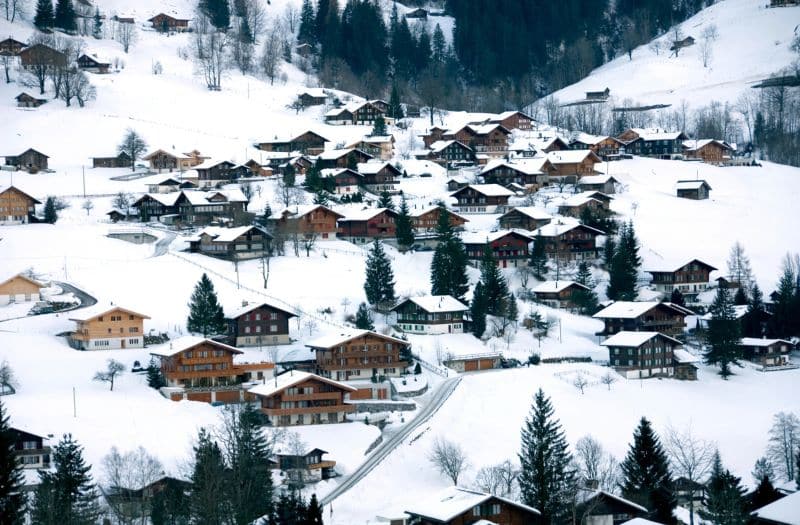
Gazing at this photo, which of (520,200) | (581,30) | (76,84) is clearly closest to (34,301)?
(520,200)

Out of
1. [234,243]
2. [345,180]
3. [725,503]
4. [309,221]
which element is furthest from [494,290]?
[725,503]

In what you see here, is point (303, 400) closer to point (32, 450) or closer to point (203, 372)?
point (203, 372)

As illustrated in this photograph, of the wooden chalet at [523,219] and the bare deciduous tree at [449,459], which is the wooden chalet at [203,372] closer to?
the bare deciduous tree at [449,459]

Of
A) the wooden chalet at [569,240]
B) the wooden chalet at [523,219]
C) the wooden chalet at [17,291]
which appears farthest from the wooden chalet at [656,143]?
the wooden chalet at [17,291]

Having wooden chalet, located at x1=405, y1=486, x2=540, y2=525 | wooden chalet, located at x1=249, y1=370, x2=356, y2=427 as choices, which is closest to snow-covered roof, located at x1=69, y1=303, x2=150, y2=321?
wooden chalet, located at x1=249, y1=370, x2=356, y2=427

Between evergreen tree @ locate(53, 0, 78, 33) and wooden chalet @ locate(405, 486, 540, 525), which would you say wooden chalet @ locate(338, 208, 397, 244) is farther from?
evergreen tree @ locate(53, 0, 78, 33)

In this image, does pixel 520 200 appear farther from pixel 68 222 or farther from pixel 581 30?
pixel 581 30
